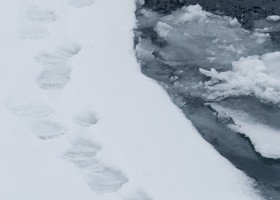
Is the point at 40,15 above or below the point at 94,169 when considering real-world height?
above

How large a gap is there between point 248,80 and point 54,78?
1.39 metres

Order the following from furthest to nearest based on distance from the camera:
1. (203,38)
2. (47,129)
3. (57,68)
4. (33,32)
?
(203,38)
(33,32)
(57,68)
(47,129)

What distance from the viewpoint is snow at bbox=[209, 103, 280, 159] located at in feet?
9.59

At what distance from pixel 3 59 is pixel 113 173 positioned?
53.7 inches

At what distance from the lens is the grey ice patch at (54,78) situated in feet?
10.8

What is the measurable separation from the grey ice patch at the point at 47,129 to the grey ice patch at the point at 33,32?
101 cm

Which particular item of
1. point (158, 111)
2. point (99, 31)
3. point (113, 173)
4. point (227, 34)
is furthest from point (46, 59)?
point (227, 34)

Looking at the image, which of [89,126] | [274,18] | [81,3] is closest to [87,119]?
[89,126]

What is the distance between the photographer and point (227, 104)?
3.31 meters

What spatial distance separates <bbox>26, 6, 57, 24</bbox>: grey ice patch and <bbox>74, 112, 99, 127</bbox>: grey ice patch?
1.19m

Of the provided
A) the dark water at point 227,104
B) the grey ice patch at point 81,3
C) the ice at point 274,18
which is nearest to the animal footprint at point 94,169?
the dark water at point 227,104

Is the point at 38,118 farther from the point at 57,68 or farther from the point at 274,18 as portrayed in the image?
the point at 274,18

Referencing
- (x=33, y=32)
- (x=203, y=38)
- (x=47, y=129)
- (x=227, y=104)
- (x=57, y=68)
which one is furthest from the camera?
(x=203, y=38)

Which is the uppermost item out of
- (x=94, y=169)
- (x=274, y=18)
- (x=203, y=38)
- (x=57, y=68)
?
(x=274, y=18)
